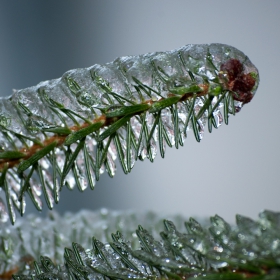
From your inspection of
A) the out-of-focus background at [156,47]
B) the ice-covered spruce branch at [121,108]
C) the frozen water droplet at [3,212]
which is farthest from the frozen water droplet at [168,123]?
the out-of-focus background at [156,47]

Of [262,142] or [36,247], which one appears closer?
[36,247]

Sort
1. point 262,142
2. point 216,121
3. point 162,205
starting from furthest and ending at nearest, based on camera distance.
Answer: point 162,205
point 262,142
point 216,121

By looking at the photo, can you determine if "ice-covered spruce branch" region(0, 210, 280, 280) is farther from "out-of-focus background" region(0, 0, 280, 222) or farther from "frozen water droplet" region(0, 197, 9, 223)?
"out-of-focus background" region(0, 0, 280, 222)

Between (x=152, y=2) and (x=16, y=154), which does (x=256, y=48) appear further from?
(x=16, y=154)

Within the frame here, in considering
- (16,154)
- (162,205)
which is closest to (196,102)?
(16,154)

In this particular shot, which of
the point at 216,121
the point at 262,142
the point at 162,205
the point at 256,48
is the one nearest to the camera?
the point at 216,121

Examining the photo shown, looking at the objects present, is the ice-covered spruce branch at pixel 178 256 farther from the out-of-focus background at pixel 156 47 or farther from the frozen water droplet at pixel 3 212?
the out-of-focus background at pixel 156 47

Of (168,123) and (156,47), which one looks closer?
(168,123)

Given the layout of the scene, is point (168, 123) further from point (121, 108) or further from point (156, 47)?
point (156, 47)

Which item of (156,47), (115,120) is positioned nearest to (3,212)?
(115,120)
